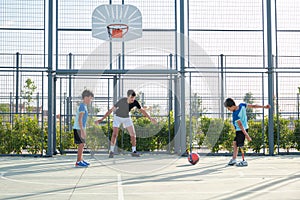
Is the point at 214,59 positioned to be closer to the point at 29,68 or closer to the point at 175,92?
the point at 175,92

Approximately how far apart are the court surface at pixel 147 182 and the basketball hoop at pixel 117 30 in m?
4.86

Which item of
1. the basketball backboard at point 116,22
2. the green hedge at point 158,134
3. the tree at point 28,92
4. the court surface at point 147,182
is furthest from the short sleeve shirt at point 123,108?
the tree at point 28,92

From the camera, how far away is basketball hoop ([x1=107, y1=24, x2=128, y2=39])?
1279 cm

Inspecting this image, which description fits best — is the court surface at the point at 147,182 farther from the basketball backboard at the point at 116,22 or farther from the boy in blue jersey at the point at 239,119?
the basketball backboard at the point at 116,22

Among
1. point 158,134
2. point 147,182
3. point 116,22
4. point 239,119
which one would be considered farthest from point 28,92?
point 147,182

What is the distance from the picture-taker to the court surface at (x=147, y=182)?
210 inches

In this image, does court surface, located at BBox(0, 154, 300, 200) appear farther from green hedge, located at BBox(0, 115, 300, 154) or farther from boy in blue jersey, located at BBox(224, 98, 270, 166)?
green hedge, located at BBox(0, 115, 300, 154)

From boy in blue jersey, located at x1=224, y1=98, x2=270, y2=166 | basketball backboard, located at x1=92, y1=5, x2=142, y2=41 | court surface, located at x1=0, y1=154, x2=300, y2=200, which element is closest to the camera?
court surface, located at x1=0, y1=154, x2=300, y2=200

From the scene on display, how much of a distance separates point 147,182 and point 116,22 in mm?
7646

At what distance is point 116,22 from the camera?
43.3 feet

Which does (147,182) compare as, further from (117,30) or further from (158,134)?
(117,30)

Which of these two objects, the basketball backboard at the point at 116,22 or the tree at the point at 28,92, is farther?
the tree at the point at 28,92

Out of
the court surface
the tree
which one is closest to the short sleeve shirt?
the court surface

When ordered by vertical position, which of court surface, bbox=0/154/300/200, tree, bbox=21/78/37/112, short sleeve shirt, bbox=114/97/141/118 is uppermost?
tree, bbox=21/78/37/112
